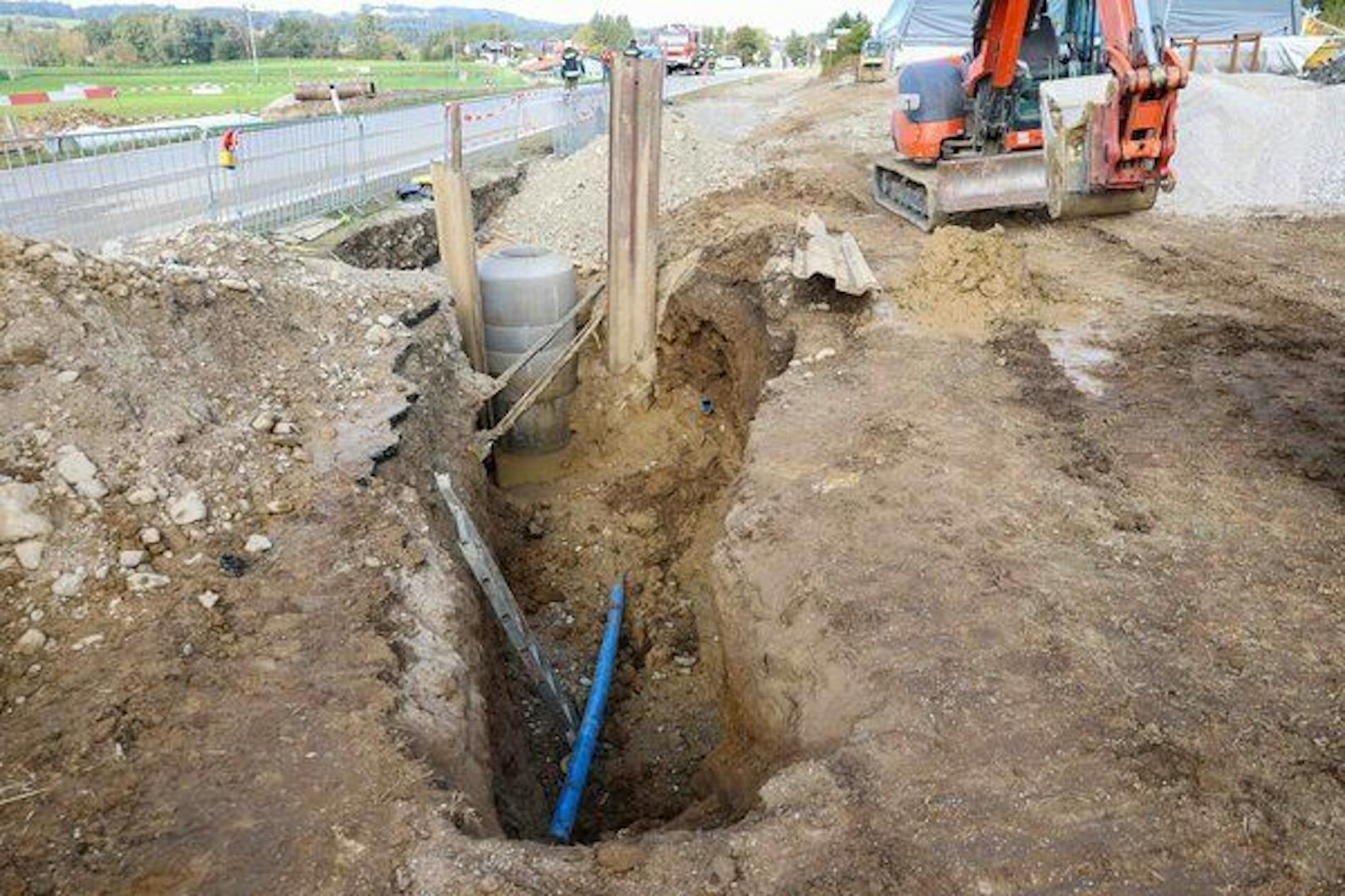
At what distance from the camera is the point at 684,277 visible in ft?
33.8

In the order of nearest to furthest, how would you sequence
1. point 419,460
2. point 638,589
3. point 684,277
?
point 419,460
point 638,589
point 684,277

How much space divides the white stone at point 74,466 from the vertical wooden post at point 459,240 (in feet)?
14.9

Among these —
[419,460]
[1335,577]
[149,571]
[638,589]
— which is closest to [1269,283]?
[1335,577]

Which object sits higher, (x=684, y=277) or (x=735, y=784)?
(x=684, y=277)

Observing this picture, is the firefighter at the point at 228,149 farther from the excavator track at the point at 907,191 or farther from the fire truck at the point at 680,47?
the fire truck at the point at 680,47

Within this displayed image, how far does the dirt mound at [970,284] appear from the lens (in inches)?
322

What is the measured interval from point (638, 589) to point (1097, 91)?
687 cm

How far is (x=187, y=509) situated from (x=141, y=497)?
24 centimetres

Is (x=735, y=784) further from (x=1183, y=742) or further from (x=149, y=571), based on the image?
(x=149, y=571)

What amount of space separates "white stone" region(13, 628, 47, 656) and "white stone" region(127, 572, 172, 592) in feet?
1.43

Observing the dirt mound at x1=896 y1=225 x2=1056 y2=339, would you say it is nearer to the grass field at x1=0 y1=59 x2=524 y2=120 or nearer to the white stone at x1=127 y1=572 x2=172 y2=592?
the white stone at x1=127 y1=572 x2=172 y2=592

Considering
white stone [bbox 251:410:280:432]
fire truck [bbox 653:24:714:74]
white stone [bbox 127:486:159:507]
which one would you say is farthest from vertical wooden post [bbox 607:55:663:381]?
fire truck [bbox 653:24:714:74]

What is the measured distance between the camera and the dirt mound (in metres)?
8.19

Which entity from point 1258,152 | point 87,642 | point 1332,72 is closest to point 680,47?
point 1332,72
